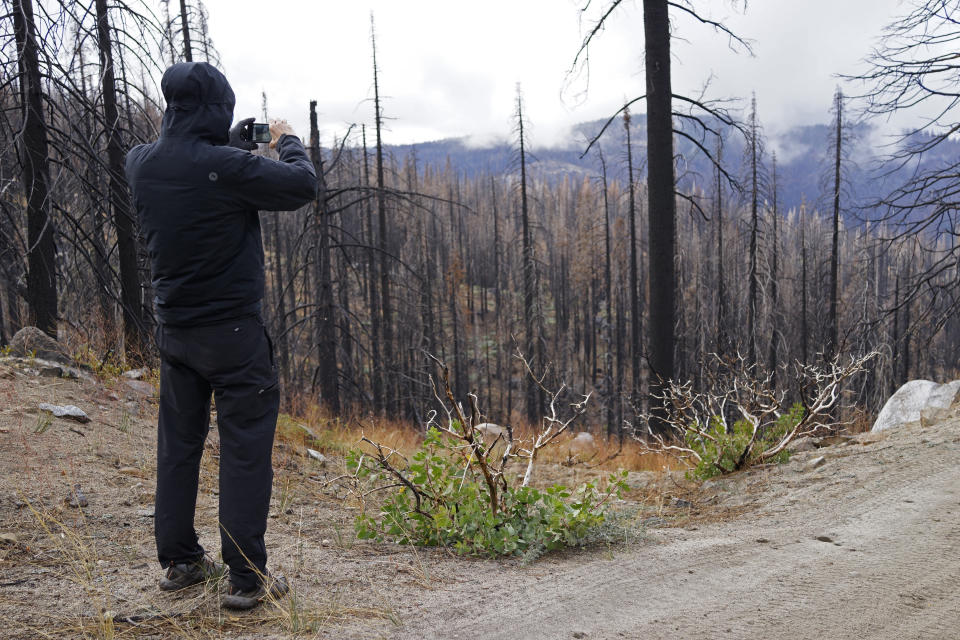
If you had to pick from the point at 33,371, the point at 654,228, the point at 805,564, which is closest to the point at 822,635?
the point at 805,564

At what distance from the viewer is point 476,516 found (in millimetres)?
3686

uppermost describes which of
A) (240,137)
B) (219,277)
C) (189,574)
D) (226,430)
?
(240,137)

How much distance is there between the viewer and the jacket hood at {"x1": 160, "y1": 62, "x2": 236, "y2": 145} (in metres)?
2.71

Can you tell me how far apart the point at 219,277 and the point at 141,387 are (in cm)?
511

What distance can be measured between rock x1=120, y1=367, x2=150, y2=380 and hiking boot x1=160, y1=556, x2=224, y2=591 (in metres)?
5.11

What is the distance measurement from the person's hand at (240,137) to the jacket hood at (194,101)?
135 millimetres

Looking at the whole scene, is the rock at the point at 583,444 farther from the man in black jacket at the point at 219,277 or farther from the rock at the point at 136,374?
the man in black jacket at the point at 219,277

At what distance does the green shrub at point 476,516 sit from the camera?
358cm

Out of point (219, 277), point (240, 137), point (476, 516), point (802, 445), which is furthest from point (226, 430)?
point (802, 445)

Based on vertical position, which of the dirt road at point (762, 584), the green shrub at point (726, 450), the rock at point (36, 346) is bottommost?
the green shrub at point (726, 450)

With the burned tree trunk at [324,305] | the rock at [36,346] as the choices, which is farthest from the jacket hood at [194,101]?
the burned tree trunk at [324,305]

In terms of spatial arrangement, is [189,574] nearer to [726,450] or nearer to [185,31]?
[726,450]

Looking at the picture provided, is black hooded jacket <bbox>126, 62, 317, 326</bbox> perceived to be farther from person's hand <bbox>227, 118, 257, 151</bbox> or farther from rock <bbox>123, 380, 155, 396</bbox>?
rock <bbox>123, 380, 155, 396</bbox>

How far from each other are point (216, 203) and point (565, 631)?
2438 millimetres
